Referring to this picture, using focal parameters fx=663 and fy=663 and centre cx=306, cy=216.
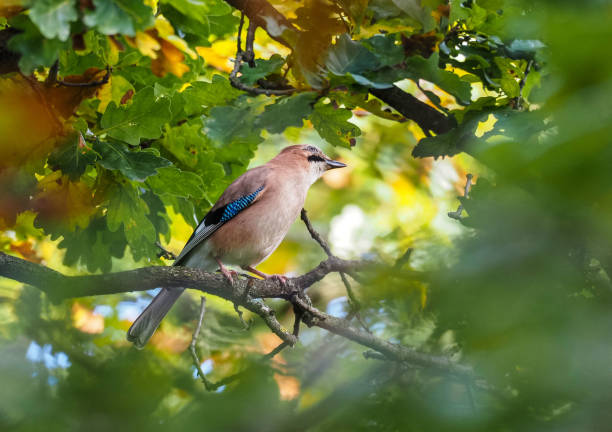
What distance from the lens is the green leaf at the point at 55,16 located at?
7.36 feet

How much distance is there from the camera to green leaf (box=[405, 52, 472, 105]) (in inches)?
131

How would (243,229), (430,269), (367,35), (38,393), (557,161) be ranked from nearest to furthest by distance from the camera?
(557,161), (430,269), (38,393), (367,35), (243,229)

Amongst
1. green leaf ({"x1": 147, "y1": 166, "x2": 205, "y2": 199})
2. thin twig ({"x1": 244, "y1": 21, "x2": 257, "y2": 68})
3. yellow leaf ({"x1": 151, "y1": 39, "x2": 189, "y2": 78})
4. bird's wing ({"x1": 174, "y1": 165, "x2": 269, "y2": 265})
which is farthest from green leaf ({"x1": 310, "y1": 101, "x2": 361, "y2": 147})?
bird's wing ({"x1": 174, "y1": 165, "x2": 269, "y2": 265})

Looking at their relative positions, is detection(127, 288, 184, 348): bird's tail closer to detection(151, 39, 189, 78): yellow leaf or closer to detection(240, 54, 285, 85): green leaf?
detection(151, 39, 189, 78): yellow leaf

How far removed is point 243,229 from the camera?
17.9ft

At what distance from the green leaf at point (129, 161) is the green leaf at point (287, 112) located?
21.5 inches

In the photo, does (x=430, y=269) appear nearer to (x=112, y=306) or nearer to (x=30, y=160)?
(x=30, y=160)

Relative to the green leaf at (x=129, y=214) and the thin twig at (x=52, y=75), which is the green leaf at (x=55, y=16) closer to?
the thin twig at (x=52, y=75)

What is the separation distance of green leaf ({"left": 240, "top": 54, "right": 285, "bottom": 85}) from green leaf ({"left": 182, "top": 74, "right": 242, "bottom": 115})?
Answer: 21cm

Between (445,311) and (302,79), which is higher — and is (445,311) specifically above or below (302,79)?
below

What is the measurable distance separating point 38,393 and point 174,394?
308 mm

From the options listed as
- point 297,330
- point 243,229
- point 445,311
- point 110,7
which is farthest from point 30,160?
point 445,311

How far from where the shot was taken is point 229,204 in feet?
17.4

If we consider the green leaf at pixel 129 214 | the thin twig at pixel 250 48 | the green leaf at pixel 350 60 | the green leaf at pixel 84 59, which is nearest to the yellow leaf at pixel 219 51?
the thin twig at pixel 250 48
